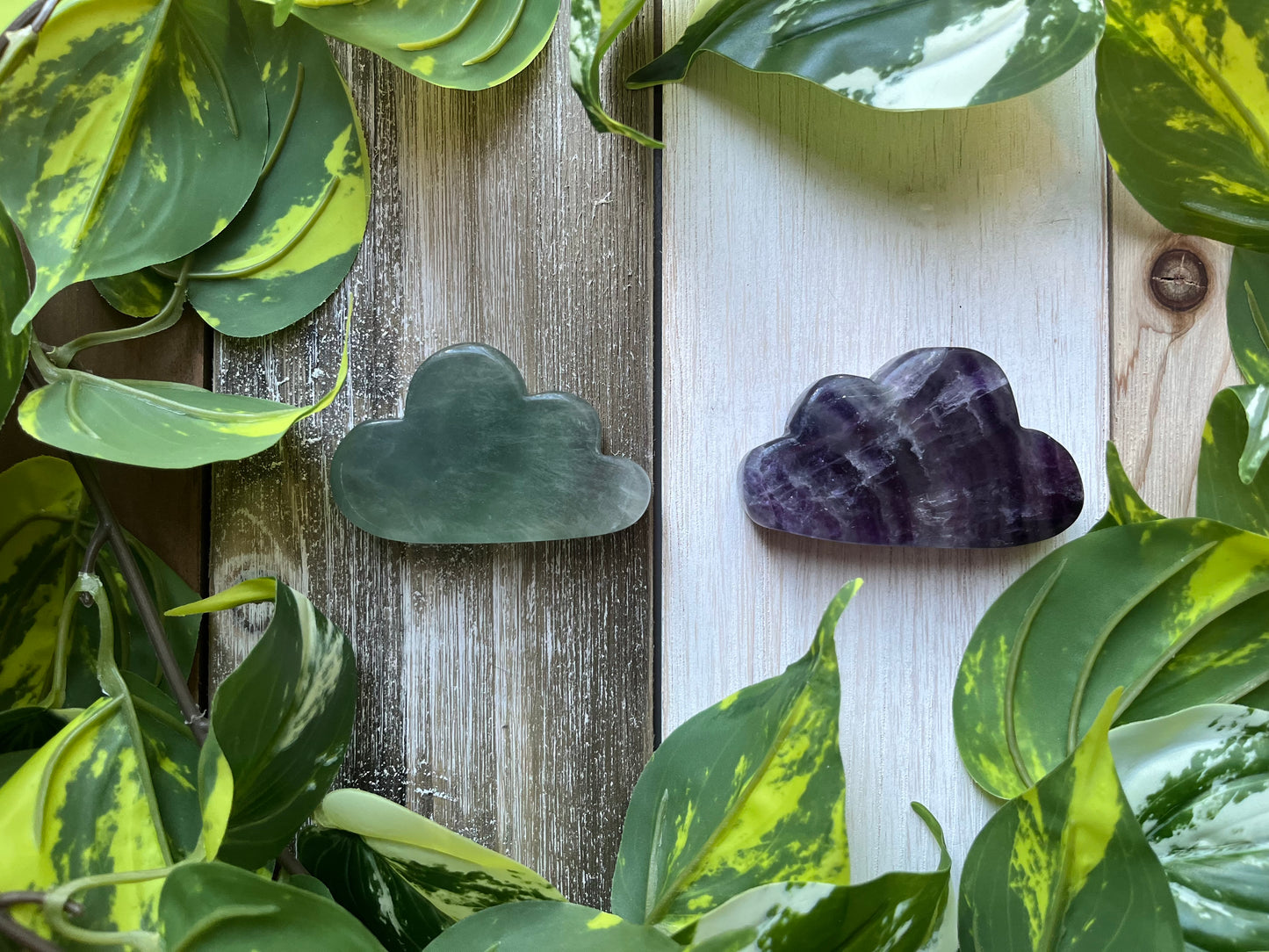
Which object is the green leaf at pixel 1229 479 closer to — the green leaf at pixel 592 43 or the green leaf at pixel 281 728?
the green leaf at pixel 592 43

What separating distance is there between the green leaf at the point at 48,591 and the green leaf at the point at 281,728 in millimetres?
117

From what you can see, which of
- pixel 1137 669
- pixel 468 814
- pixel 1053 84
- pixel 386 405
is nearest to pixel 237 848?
pixel 468 814

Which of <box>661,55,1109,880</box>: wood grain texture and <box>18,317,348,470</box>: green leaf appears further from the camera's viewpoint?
<box>661,55,1109,880</box>: wood grain texture

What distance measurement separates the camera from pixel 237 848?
506 millimetres

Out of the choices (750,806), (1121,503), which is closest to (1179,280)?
(1121,503)

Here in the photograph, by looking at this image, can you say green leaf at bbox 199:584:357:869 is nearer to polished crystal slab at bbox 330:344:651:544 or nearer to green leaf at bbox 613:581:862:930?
polished crystal slab at bbox 330:344:651:544

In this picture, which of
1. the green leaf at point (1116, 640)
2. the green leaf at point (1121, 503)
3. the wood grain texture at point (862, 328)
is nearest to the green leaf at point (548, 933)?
the wood grain texture at point (862, 328)

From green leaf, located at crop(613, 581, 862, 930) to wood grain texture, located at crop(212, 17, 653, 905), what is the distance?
0.21ft

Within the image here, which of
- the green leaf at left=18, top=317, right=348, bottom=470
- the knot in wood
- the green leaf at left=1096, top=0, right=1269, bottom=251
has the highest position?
the green leaf at left=1096, top=0, right=1269, bottom=251

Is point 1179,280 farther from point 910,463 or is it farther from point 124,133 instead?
point 124,133

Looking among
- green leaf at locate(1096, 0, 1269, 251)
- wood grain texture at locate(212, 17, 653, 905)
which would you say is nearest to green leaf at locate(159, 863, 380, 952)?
wood grain texture at locate(212, 17, 653, 905)

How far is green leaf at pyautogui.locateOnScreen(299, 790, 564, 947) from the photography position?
511 mm

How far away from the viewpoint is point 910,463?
58cm

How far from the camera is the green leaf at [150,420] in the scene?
0.47 meters
